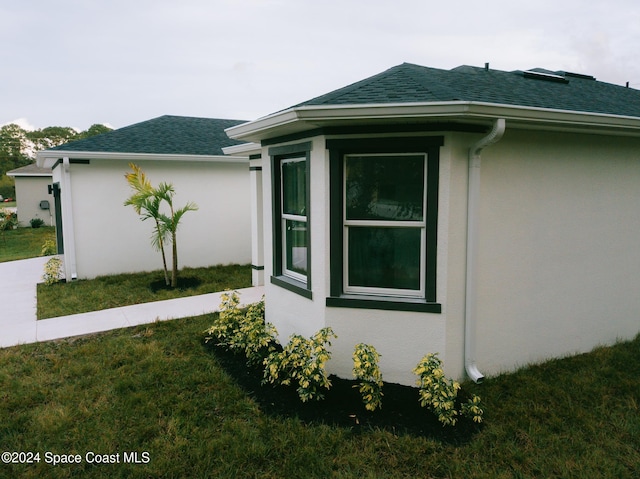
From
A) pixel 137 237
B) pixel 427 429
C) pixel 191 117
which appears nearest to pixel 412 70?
pixel 427 429

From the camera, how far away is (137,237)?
10.2m

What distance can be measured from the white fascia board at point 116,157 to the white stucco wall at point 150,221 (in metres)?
0.26

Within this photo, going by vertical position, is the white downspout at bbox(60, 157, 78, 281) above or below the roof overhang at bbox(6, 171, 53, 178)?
below

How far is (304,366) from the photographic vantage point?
4102 mm

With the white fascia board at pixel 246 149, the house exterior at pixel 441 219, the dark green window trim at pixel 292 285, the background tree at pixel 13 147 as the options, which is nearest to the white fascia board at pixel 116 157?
the white fascia board at pixel 246 149

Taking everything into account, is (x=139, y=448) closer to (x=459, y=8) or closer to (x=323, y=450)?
(x=323, y=450)

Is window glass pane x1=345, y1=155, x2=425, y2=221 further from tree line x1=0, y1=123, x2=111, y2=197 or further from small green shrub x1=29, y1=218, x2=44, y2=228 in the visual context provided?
tree line x1=0, y1=123, x2=111, y2=197

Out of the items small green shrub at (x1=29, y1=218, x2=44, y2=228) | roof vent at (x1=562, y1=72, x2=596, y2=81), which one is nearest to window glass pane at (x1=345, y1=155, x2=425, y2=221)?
roof vent at (x1=562, y1=72, x2=596, y2=81)

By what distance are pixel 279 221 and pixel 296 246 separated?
1.31 feet

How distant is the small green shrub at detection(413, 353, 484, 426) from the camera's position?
3580mm

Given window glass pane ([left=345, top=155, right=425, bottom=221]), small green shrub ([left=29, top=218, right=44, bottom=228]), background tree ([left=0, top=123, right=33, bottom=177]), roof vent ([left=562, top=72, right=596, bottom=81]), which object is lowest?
small green shrub ([left=29, top=218, right=44, bottom=228])

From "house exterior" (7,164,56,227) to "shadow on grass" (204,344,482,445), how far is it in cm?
2256

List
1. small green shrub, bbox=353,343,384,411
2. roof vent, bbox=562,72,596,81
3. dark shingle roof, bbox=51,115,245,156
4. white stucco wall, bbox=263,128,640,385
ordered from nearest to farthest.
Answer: small green shrub, bbox=353,343,384,411 < white stucco wall, bbox=263,128,640,385 < roof vent, bbox=562,72,596,81 < dark shingle roof, bbox=51,115,245,156

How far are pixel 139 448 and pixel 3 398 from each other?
1.81 metres
